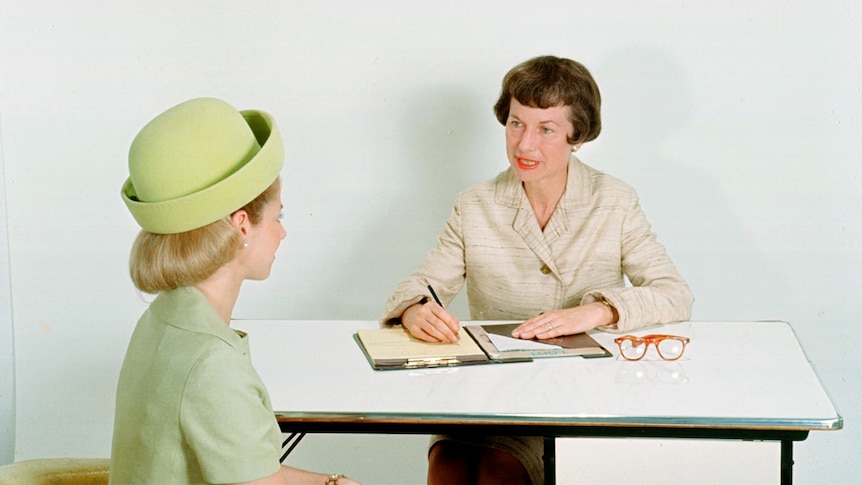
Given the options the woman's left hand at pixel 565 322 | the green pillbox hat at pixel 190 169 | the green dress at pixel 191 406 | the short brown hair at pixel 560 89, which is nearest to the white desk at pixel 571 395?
the woman's left hand at pixel 565 322

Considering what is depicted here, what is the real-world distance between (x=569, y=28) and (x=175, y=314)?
213 cm

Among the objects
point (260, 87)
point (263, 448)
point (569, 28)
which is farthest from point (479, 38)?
point (263, 448)

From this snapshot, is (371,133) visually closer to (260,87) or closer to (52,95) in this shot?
(260,87)

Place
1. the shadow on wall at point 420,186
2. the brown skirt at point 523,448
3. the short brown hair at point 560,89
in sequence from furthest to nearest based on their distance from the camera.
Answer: the shadow on wall at point 420,186, the short brown hair at point 560,89, the brown skirt at point 523,448

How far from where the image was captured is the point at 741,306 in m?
3.71

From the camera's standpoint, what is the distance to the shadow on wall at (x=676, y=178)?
3.56 m

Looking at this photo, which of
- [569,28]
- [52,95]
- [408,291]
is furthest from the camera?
[52,95]

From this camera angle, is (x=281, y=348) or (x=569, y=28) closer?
(x=281, y=348)

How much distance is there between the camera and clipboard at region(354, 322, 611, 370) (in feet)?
7.97

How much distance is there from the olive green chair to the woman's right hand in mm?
774

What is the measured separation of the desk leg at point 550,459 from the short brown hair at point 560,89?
1.07 m

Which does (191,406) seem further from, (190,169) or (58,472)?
(58,472)

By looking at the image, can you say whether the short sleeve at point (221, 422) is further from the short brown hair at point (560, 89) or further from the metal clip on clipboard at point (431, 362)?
the short brown hair at point (560, 89)

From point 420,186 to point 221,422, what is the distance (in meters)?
2.10
